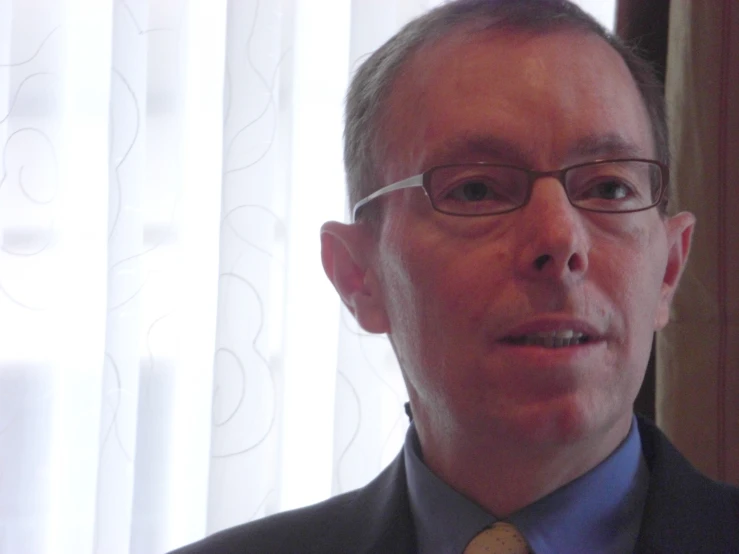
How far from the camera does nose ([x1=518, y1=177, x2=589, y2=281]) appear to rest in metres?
0.92

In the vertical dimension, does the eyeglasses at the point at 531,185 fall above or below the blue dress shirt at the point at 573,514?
above

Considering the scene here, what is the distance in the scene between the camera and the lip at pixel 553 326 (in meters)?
0.93

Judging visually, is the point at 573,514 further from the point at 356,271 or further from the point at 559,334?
the point at 356,271

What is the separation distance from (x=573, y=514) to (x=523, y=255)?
0.35 m

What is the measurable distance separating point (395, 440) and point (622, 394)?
2.76 ft

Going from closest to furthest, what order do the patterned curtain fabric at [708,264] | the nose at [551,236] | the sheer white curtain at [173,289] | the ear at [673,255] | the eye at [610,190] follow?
the nose at [551,236], the eye at [610,190], the ear at [673,255], the patterned curtain fabric at [708,264], the sheer white curtain at [173,289]

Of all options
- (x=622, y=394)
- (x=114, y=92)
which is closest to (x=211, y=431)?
(x=114, y=92)

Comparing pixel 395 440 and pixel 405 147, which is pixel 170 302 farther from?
pixel 405 147

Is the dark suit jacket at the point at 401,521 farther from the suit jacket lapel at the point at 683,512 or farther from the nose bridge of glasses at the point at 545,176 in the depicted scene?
the nose bridge of glasses at the point at 545,176

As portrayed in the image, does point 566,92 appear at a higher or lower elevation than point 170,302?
higher

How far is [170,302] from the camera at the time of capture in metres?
1.73

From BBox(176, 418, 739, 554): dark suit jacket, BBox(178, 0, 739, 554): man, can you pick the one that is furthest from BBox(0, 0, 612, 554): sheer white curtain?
BBox(178, 0, 739, 554): man

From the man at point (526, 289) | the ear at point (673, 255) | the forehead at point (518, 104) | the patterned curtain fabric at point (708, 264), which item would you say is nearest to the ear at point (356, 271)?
the man at point (526, 289)

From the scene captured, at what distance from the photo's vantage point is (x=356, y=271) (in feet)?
4.11
